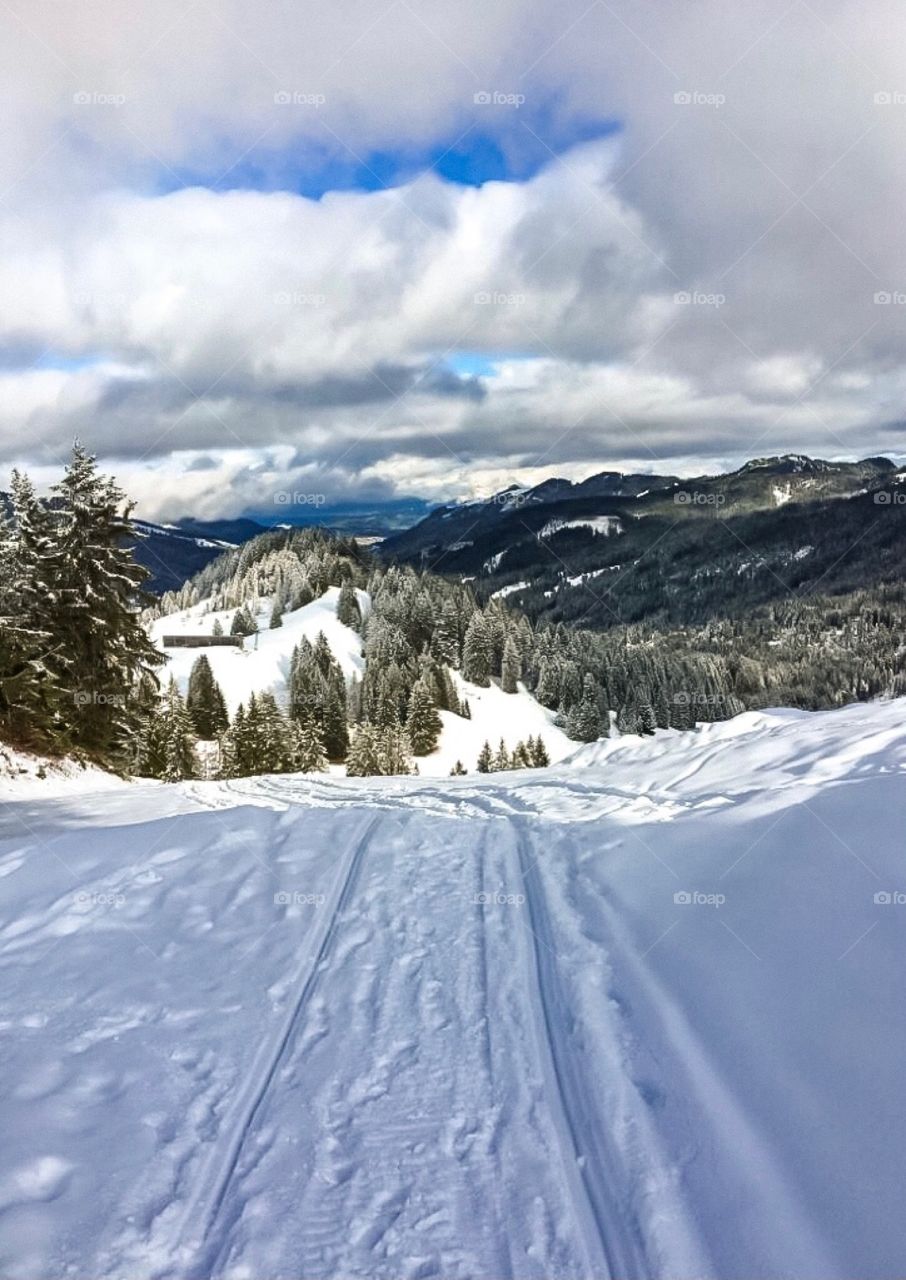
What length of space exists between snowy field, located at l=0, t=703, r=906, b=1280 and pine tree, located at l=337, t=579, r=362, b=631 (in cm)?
11881

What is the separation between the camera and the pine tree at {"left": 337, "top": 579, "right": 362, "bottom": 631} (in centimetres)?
12875

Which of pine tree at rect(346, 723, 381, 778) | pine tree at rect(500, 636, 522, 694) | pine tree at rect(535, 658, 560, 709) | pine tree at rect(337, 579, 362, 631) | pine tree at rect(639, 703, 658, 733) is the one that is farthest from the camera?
pine tree at rect(337, 579, 362, 631)

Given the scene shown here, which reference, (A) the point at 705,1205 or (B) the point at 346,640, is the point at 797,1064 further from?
(B) the point at 346,640

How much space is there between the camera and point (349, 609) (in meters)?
130

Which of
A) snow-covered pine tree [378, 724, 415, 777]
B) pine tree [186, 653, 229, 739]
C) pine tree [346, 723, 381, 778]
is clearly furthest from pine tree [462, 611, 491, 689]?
pine tree [346, 723, 381, 778]

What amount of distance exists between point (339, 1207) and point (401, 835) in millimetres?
7412

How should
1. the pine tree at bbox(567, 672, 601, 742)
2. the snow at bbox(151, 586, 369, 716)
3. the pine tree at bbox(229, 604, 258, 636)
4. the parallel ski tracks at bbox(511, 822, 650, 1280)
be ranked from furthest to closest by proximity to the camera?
the pine tree at bbox(229, 604, 258, 636)
the snow at bbox(151, 586, 369, 716)
the pine tree at bbox(567, 672, 601, 742)
the parallel ski tracks at bbox(511, 822, 650, 1280)

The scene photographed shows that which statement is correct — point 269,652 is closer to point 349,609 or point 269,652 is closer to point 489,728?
point 349,609

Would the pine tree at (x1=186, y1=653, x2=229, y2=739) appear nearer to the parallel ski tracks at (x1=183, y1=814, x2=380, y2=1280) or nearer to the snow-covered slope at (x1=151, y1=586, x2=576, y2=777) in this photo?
the snow-covered slope at (x1=151, y1=586, x2=576, y2=777)

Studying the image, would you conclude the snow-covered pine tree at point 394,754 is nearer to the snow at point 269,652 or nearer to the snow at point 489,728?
the snow at point 489,728

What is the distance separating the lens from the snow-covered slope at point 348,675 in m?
90.5

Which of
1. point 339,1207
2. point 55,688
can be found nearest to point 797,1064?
point 339,1207

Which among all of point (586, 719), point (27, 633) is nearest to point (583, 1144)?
point (27, 633)

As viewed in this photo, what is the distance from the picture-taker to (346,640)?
122 meters
